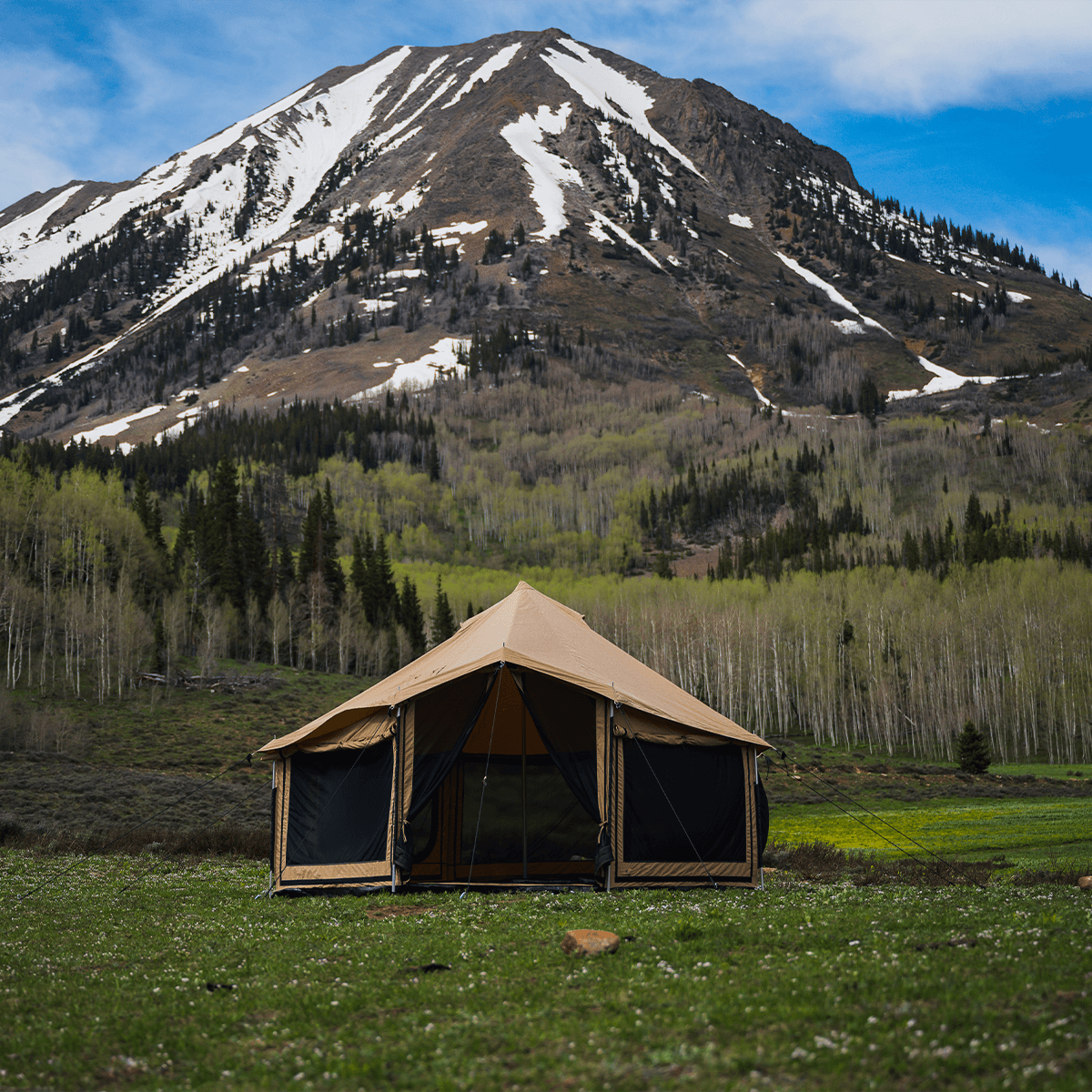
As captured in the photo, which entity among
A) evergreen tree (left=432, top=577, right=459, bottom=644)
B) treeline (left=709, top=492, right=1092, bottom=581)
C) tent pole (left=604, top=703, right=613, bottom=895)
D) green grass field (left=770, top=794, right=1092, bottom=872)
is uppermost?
treeline (left=709, top=492, right=1092, bottom=581)

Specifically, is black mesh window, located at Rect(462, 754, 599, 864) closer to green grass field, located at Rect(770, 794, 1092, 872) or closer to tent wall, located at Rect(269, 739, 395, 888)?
tent wall, located at Rect(269, 739, 395, 888)

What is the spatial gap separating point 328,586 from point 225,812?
65.6 m

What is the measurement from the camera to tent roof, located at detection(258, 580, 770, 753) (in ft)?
53.6

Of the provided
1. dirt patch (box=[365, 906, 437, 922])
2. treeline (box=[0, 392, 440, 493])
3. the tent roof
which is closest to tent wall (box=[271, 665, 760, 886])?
the tent roof

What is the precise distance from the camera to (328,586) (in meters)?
98.4

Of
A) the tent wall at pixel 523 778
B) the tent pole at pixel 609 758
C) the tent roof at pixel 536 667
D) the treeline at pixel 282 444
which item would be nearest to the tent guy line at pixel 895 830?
the tent wall at pixel 523 778

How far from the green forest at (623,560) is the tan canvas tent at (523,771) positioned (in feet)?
179

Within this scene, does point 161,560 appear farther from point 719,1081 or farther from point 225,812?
point 719,1081

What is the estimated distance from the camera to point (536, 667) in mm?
16031

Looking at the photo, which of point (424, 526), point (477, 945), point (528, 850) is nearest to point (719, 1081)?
point (477, 945)

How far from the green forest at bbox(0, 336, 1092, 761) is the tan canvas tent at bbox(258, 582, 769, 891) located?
54407 mm

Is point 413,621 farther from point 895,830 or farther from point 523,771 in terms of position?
point 523,771

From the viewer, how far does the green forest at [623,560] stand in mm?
77312

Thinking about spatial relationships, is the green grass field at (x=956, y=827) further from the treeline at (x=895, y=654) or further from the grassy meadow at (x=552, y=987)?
the treeline at (x=895, y=654)
